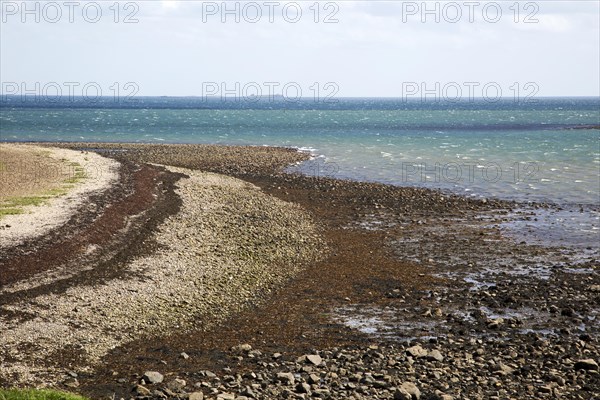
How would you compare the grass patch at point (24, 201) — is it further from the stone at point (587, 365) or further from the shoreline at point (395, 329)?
the stone at point (587, 365)

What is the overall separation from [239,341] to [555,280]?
42.1ft

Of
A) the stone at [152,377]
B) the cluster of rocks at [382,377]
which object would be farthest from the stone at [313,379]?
the stone at [152,377]

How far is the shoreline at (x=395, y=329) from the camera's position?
1709cm

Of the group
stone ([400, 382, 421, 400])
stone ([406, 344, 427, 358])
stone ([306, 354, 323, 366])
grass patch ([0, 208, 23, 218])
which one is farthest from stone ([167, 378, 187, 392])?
grass patch ([0, 208, 23, 218])

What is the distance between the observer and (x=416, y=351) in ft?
62.6

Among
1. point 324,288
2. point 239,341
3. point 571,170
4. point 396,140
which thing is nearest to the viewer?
point 239,341

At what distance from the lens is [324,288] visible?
25.8 m

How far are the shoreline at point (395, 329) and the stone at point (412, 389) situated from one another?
0.11 metres

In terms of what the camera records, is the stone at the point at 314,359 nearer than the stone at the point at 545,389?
No

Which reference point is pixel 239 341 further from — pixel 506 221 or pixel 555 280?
pixel 506 221

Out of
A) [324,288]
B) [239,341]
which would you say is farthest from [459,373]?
[324,288]

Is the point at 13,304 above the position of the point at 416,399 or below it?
above

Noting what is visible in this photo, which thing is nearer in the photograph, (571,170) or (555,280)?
(555,280)

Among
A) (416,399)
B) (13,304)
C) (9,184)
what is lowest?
(416,399)
